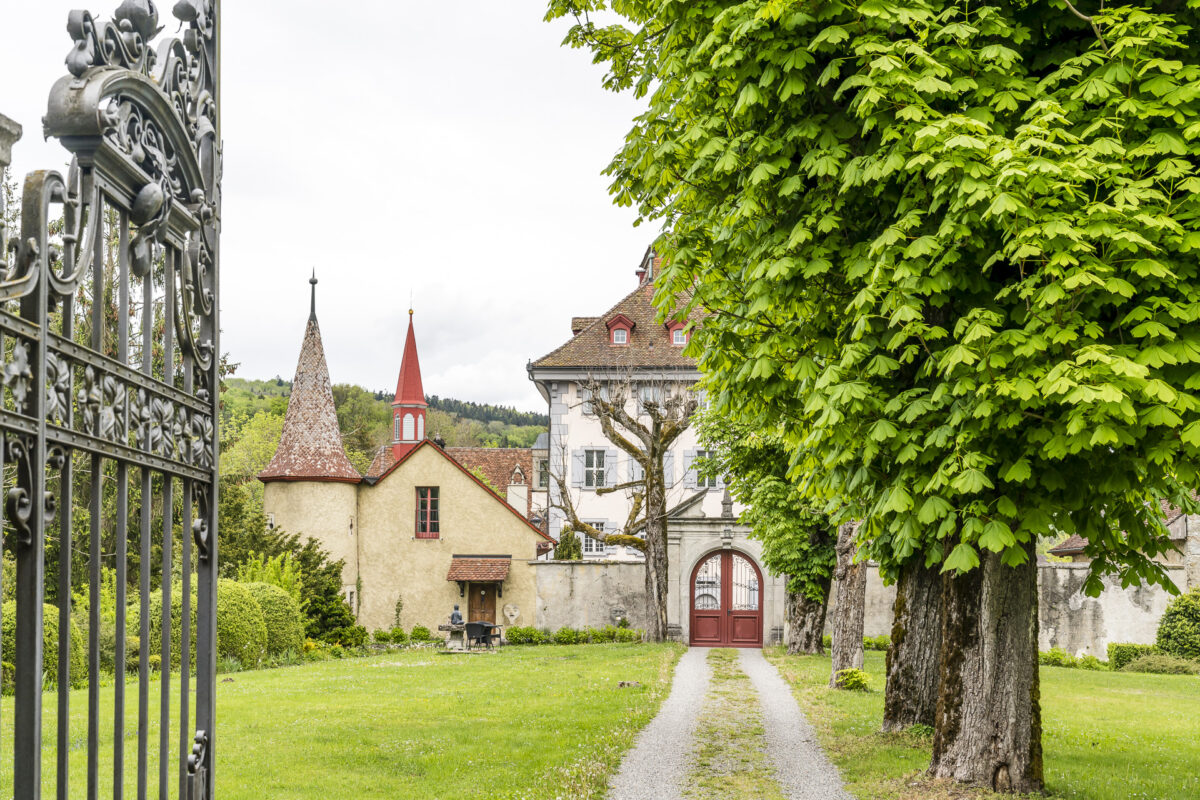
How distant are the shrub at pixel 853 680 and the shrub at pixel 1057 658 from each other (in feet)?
43.5

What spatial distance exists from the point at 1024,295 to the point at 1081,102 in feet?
5.17

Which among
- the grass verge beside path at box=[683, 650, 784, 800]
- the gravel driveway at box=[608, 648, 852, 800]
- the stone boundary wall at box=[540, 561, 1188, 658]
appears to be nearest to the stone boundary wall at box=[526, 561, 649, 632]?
the stone boundary wall at box=[540, 561, 1188, 658]

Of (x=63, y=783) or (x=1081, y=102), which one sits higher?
(x=1081, y=102)

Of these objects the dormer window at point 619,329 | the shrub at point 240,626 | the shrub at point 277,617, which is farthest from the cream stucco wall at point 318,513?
the dormer window at point 619,329

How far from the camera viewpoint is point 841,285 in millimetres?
8891

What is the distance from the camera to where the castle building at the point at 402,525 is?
31734mm

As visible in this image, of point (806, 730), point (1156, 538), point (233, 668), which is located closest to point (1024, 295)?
point (1156, 538)

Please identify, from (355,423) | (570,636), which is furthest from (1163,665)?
(355,423)

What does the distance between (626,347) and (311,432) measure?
12620mm

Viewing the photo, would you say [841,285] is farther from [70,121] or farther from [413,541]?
[413,541]

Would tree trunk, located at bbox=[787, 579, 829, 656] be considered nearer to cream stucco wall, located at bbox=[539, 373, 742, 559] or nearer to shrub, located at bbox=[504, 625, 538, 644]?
shrub, located at bbox=[504, 625, 538, 644]

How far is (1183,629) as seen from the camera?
2736 cm

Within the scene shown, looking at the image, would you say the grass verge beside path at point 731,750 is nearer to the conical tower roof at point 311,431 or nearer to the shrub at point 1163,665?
the shrub at point 1163,665

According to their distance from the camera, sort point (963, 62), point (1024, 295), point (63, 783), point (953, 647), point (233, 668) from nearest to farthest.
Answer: point (63, 783) → point (1024, 295) → point (963, 62) → point (953, 647) → point (233, 668)
